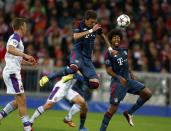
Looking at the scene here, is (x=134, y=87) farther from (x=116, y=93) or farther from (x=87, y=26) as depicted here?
(x=87, y=26)

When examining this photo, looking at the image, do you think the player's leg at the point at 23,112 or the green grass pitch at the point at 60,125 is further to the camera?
the green grass pitch at the point at 60,125

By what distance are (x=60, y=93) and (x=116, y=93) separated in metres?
1.17

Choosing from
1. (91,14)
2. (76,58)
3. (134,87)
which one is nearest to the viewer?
(91,14)

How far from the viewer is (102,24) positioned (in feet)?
77.6

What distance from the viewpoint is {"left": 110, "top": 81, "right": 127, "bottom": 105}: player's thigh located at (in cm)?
1291

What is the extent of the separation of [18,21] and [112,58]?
2.27 metres

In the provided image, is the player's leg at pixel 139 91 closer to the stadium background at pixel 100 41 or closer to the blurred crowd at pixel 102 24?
the stadium background at pixel 100 41

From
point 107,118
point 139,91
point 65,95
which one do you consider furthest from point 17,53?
point 139,91

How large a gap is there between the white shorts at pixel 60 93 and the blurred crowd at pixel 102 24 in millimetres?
8313

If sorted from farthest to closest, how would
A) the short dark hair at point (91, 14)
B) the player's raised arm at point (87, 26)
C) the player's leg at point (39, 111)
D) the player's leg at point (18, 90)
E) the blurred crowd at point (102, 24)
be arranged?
the blurred crowd at point (102, 24) < the short dark hair at point (91, 14) < the player's raised arm at point (87, 26) < the player's leg at point (39, 111) < the player's leg at point (18, 90)

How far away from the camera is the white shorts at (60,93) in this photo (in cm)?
1283

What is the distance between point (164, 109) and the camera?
68.7 feet

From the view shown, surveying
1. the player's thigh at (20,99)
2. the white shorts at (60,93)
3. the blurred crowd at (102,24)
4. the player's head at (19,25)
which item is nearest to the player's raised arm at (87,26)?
the white shorts at (60,93)

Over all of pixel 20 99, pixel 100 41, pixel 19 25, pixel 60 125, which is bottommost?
pixel 60 125
